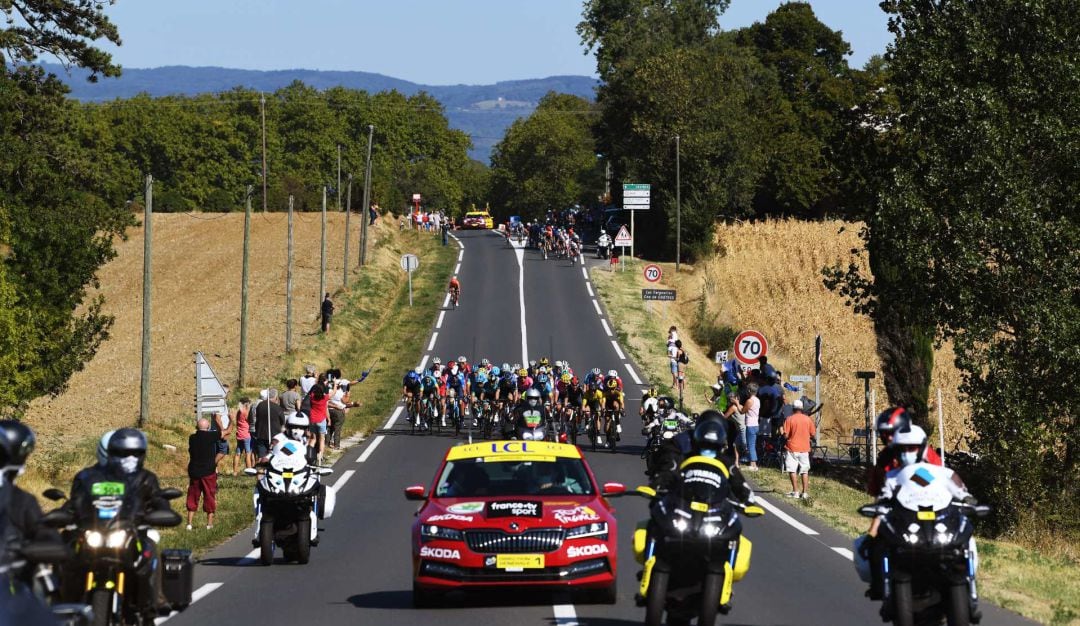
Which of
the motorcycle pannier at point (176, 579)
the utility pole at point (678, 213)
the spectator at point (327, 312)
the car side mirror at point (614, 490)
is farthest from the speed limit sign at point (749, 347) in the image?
the utility pole at point (678, 213)

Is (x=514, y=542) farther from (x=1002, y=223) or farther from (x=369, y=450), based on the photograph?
(x=369, y=450)

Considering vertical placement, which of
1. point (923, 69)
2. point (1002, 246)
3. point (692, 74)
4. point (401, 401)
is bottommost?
point (401, 401)

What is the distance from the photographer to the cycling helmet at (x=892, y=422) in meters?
11.9

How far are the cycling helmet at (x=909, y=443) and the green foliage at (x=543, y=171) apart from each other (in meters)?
131

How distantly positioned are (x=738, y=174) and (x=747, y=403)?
198 ft

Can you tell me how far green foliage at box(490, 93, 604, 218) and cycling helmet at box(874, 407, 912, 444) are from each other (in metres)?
131

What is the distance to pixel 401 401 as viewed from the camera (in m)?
50.4

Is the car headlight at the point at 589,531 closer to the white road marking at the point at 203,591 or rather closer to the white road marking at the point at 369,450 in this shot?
the white road marking at the point at 203,591

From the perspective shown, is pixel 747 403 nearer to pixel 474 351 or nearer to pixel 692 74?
pixel 474 351

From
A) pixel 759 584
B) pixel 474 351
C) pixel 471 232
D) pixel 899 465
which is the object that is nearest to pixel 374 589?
pixel 759 584

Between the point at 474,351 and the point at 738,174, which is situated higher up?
the point at 738,174

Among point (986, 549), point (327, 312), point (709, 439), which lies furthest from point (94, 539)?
point (327, 312)

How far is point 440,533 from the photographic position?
46.9ft

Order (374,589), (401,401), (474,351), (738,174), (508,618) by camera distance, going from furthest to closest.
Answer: (738,174), (474,351), (401,401), (374,589), (508,618)
